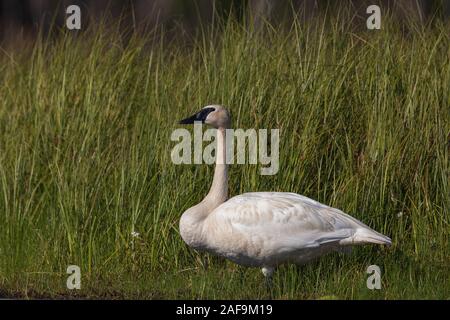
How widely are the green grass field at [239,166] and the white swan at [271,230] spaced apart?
0.24 metres

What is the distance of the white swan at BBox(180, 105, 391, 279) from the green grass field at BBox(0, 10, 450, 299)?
0.24 metres

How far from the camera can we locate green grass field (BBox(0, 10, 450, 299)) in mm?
8297

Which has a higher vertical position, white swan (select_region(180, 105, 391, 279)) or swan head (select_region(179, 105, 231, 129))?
swan head (select_region(179, 105, 231, 129))

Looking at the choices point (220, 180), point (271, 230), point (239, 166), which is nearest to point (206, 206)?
point (220, 180)

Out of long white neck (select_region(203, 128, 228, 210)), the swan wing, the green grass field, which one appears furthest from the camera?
the green grass field

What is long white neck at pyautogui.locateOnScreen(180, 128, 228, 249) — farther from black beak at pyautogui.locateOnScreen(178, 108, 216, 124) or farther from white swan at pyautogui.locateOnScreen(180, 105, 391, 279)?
black beak at pyautogui.locateOnScreen(178, 108, 216, 124)

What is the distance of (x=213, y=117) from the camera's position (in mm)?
8141

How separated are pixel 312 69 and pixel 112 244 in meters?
2.09

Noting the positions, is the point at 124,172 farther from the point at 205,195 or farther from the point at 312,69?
the point at 312,69

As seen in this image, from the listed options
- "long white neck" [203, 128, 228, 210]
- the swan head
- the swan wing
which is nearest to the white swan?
the swan wing

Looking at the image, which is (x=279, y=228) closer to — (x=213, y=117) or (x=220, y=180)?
(x=220, y=180)

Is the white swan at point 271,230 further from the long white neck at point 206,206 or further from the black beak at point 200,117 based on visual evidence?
the black beak at point 200,117

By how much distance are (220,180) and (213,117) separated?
17.8 inches

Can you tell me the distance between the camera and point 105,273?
326 inches
